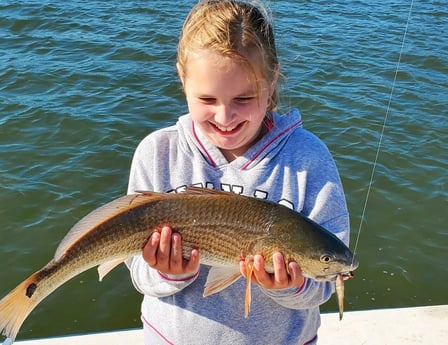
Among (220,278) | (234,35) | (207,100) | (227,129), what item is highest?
(234,35)

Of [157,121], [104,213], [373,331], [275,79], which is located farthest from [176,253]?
[157,121]

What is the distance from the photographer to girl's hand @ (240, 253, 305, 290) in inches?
86.0

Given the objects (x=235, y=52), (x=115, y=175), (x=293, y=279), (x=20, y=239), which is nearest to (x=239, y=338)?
(x=293, y=279)

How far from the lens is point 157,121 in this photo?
323 inches

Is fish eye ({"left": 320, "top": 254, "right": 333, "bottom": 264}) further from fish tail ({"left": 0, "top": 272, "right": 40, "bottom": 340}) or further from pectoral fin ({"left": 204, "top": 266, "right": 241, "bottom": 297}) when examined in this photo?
fish tail ({"left": 0, "top": 272, "right": 40, "bottom": 340})

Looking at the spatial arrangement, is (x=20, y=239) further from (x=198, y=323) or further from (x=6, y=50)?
(x=6, y=50)

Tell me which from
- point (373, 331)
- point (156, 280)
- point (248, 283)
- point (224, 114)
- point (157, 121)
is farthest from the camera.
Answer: point (157, 121)

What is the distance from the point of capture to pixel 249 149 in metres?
2.49

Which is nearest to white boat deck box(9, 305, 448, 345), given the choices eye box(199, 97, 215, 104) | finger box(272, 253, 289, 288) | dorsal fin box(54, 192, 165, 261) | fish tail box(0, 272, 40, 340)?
fish tail box(0, 272, 40, 340)

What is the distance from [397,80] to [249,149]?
7.77m

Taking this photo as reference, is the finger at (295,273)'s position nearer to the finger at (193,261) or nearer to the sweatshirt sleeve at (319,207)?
the sweatshirt sleeve at (319,207)

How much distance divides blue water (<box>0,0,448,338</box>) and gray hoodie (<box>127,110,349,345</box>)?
614 mm

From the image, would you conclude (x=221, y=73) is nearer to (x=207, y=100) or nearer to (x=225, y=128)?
(x=207, y=100)

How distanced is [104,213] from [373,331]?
7.53 feet
